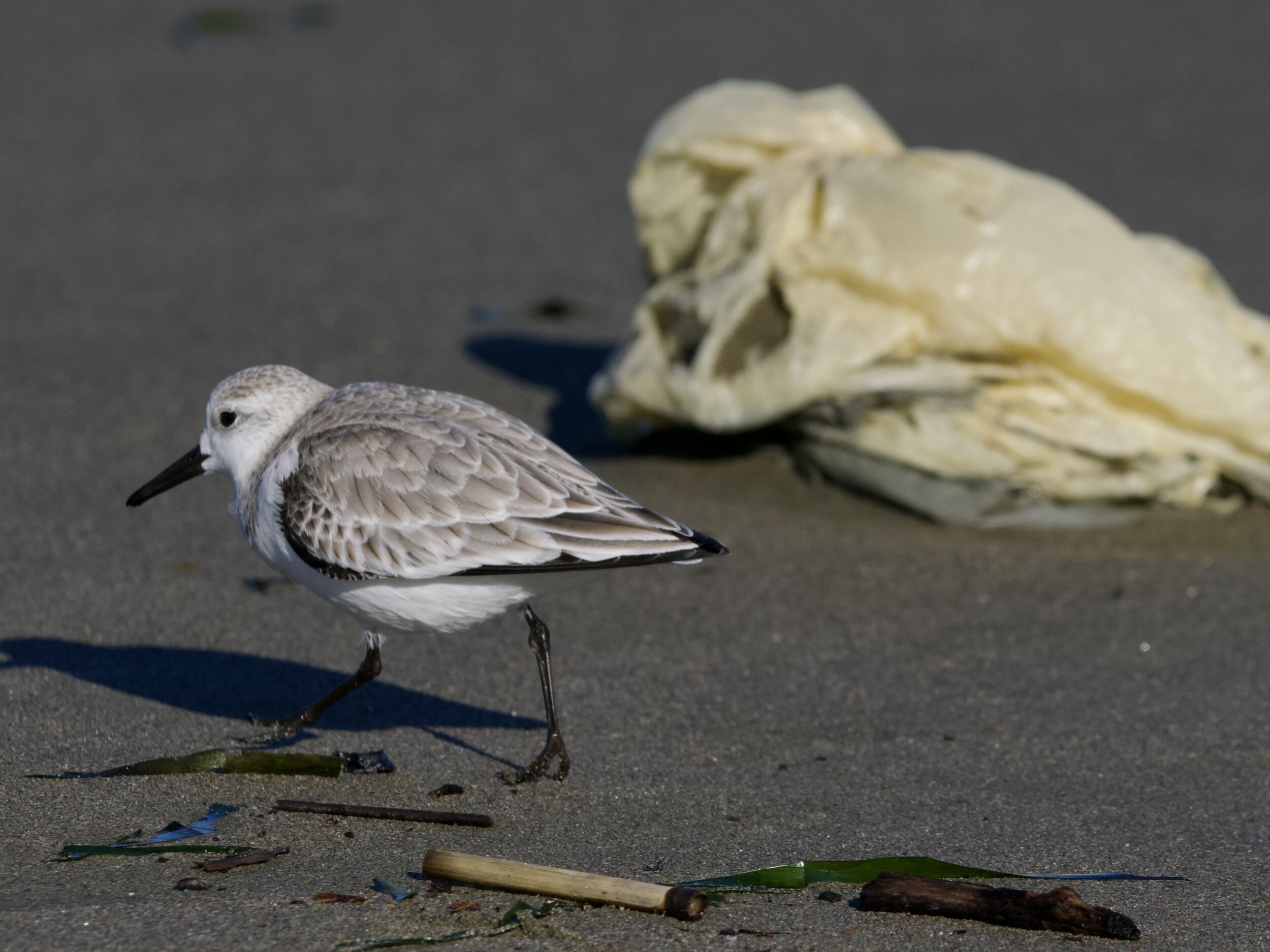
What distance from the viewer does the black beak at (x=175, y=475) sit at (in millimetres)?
4758

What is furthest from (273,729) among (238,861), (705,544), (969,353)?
(969,353)

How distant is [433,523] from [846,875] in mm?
1502

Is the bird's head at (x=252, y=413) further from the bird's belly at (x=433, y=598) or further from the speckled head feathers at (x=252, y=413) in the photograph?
the bird's belly at (x=433, y=598)

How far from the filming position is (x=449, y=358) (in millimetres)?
7805

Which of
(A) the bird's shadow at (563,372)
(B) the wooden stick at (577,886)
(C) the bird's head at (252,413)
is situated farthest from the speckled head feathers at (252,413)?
(A) the bird's shadow at (563,372)

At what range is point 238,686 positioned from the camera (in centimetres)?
483

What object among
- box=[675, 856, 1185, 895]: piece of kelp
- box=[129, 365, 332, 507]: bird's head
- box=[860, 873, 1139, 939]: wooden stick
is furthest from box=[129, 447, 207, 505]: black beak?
box=[860, 873, 1139, 939]: wooden stick

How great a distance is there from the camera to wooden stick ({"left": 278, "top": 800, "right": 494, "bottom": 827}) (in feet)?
12.5

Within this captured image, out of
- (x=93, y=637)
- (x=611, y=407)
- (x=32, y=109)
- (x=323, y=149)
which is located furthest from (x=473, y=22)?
(x=93, y=637)

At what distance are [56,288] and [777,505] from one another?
14.6ft

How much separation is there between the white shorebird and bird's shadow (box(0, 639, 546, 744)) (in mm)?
275

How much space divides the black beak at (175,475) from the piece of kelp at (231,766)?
3.28 feet

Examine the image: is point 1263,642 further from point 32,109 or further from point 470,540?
point 32,109

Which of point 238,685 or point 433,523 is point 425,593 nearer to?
point 433,523
